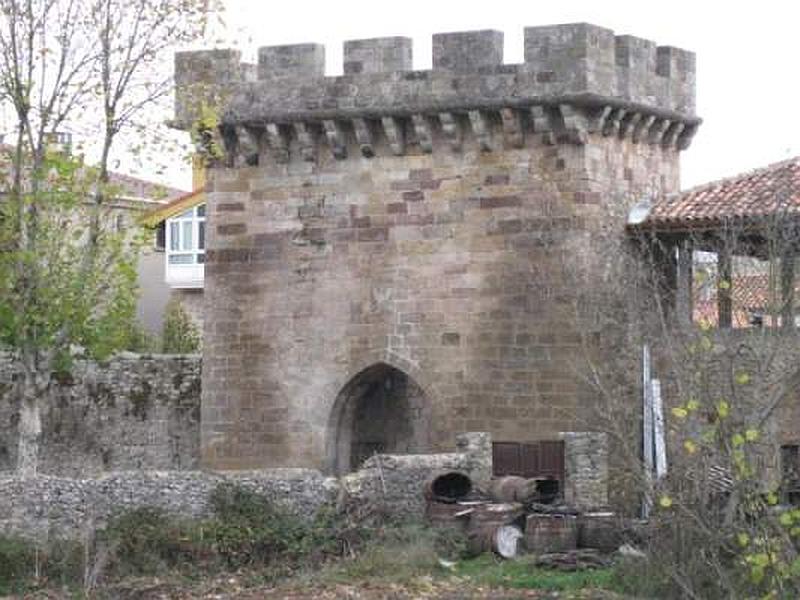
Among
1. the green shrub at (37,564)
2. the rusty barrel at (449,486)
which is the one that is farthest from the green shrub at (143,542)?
the rusty barrel at (449,486)

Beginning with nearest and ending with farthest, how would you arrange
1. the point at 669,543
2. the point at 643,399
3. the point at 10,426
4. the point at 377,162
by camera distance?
1. the point at 669,543
2. the point at 643,399
3. the point at 377,162
4. the point at 10,426

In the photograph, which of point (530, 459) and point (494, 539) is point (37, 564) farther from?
point (530, 459)

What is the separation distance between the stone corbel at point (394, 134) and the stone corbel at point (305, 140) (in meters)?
1.20

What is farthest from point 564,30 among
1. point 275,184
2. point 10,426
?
point 10,426

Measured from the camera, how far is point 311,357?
93.6ft

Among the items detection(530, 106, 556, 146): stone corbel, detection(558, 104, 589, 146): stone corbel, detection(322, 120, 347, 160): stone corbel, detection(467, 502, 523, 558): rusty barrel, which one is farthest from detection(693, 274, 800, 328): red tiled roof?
detection(322, 120, 347, 160): stone corbel

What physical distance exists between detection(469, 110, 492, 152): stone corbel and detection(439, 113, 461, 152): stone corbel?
24 centimetres

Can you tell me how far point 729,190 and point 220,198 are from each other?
731 centimetres

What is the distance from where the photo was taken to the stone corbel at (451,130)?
2728 cm

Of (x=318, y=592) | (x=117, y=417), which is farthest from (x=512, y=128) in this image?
(x=318, y=592)

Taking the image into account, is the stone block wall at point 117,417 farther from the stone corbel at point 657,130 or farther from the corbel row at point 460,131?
the stone corbel at point 657,130

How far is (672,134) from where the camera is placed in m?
28.9

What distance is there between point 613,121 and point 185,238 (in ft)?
79.3

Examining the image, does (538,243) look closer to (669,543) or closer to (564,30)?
(564,30)
